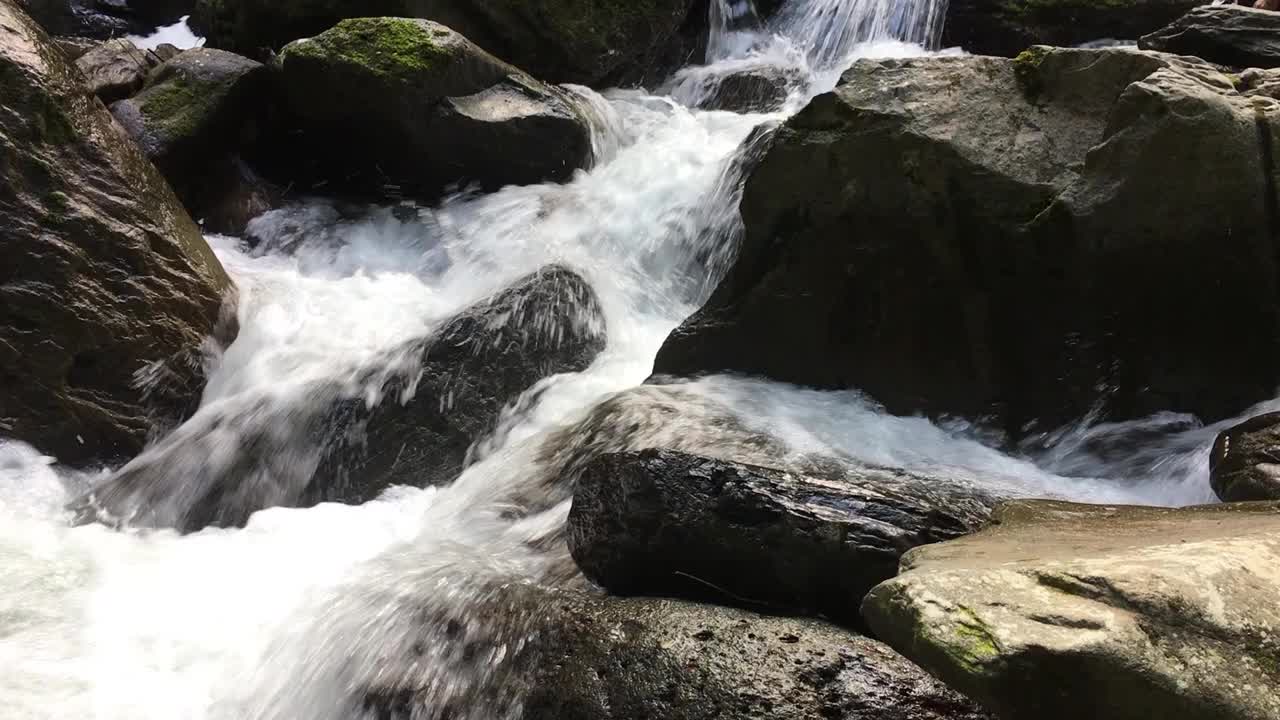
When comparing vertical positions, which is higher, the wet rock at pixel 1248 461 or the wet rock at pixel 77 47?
the wet rock at pixel 77 47

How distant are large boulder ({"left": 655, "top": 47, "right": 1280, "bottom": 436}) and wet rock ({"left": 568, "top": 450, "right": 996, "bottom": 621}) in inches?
58.6

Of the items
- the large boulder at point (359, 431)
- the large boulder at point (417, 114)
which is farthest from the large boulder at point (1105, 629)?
the large boulder at point (417, 114)

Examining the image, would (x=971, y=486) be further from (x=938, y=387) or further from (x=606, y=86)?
(x=606, y=86)

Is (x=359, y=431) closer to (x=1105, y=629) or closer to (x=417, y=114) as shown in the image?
(x=417, y=114)

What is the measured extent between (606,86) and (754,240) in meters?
6.52

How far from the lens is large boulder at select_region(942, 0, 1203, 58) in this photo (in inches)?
406

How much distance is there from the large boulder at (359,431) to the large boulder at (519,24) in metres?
4.72

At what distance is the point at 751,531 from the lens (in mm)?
2982

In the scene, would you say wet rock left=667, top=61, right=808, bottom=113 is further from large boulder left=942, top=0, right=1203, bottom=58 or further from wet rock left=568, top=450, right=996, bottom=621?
wet rock left=568, top=450, right=996, bottom=621

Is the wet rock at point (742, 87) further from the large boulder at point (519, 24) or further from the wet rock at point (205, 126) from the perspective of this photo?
the wet rock at point (205, 126)

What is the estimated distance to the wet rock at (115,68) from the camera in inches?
346

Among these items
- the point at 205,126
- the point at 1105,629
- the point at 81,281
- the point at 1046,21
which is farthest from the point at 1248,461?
the point at 1046,21

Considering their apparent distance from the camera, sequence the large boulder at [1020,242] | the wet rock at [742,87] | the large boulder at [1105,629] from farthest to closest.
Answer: the wet rock at [742,87]
the large boulder at [1020,242]
the large boulder at [1105,629]

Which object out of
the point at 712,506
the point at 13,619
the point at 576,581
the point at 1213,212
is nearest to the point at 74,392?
the point at 13,619
